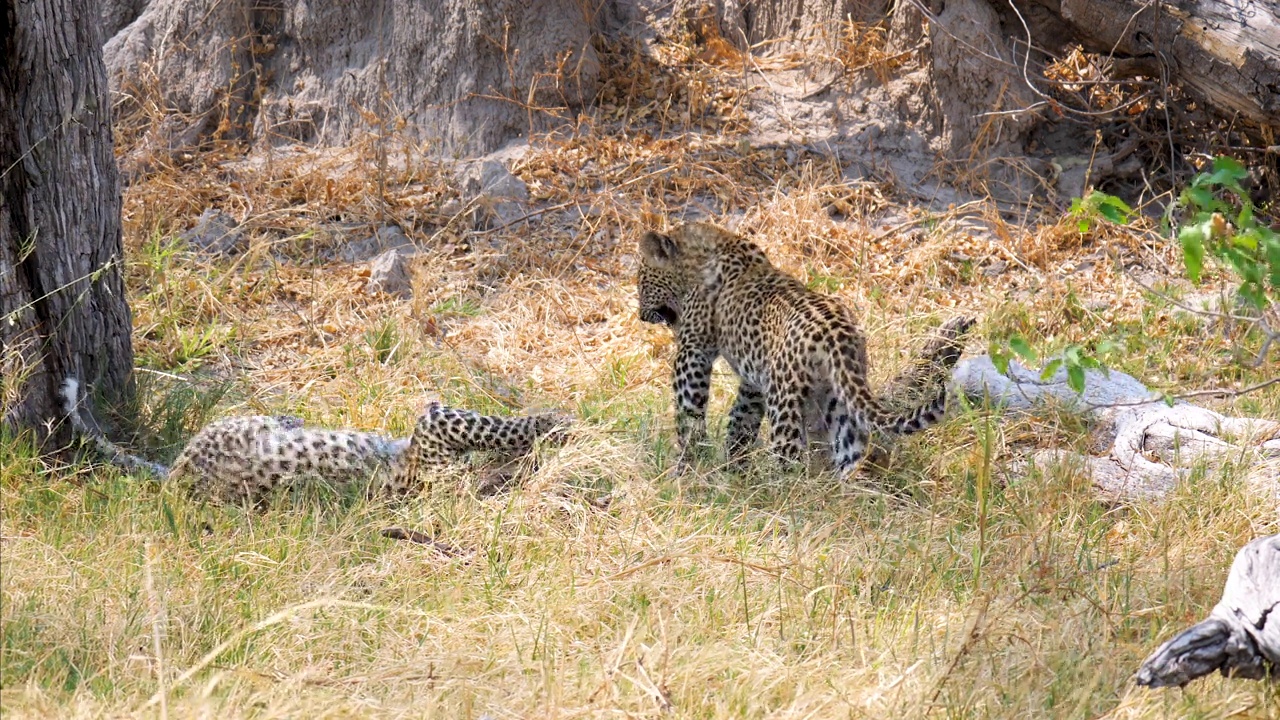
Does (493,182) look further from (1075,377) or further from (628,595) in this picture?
(1075,377)

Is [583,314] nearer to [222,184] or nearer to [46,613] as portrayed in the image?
[222,184]

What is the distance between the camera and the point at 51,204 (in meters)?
5.89

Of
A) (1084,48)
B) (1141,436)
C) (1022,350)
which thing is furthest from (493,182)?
(1022,350)

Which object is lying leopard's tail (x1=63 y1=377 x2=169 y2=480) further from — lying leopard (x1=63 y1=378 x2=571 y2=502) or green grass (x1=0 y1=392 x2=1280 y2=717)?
green grass (x1=0 y1=392 x2=1280 y2=717)

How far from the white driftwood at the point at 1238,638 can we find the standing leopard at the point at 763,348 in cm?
150

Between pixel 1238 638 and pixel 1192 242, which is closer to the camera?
pixel 1192 242

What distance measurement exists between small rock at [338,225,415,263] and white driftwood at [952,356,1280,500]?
3.84 m

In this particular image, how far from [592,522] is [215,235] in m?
4.58

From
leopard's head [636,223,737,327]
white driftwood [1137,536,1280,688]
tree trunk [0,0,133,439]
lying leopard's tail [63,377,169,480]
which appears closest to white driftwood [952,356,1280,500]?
leopard's head [636,223,737,327]

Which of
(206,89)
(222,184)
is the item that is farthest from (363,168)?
(206,89)

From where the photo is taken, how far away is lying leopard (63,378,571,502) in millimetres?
5973

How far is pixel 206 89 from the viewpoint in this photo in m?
9.99

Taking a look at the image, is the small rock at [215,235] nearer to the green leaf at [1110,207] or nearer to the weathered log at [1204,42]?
the weathered log at [1204,42]

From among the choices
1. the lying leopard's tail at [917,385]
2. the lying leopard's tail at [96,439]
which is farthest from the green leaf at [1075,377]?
the lying leopard's tail at [96,439]
